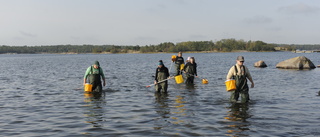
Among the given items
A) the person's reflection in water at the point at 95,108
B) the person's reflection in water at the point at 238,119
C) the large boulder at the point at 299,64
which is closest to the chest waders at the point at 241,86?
the person's reflection in water at the point at 238,119

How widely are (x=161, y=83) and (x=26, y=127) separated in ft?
26.3

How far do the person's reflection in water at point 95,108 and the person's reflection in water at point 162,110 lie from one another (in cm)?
193

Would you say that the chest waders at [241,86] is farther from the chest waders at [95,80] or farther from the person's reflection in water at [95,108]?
the chest waders at [95,80]

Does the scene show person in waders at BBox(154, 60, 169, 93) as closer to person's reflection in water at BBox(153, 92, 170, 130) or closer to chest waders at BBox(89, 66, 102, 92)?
person's reflection in water at BBox(153, 92, 170, 130)

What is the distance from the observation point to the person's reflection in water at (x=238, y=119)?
994 cm

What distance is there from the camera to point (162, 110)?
527 inches

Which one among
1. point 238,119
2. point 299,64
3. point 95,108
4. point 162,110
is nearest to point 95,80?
point 95,108

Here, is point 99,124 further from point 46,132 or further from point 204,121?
point 204,121

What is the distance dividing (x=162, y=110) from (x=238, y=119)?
321 cm

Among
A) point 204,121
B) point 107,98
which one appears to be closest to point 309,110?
point 204,121

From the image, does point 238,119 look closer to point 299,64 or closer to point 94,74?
point 94,74

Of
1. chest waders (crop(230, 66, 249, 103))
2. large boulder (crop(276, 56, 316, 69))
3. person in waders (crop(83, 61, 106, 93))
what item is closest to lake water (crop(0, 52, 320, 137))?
chest waders (crop(230, 66, 249, 103))

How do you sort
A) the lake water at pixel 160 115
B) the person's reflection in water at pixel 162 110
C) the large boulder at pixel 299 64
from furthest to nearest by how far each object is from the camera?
the large boulder at pixel 299 64 → the person's reflection in water at pixel 162 110 → the lake water at pixel 160 115

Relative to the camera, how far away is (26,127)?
1080cm
